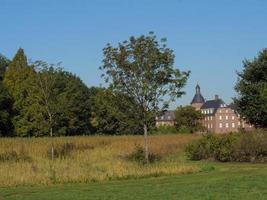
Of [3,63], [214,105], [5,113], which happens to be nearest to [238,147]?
[5,113]

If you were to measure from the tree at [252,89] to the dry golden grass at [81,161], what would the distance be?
20.2 feet

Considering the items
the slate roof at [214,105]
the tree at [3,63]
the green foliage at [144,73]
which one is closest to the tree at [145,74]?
the green foliage at [144,73]

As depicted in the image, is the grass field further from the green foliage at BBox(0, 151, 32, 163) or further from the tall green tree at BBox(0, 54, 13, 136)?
the tall green tree at BBox(0, 54, 13, 136)

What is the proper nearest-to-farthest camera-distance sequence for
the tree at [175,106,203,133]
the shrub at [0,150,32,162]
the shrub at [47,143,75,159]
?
the shrub at [0,150,32,162]
the shrub at [47,143,75,159]
the tree at [175,106,203,133]

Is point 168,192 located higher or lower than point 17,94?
lower

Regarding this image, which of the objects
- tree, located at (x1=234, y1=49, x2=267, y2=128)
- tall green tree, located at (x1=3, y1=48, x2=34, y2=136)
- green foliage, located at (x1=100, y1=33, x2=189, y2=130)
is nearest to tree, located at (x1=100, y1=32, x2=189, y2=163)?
green foliage, located at (x1=100, y1=33, x2=189, y2=130)

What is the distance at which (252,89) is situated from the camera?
145ft

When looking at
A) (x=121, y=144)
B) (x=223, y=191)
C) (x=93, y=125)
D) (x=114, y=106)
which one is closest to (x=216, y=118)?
(x=93, y=125)

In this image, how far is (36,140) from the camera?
133 feet

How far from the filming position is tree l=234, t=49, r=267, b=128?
44.2m

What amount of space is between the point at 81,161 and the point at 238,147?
9047 mm

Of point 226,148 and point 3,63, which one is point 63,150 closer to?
point 226,148

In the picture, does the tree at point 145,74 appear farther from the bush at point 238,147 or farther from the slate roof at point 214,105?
the slate roof at point 214,105

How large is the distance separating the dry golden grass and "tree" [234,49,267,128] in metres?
6.17
